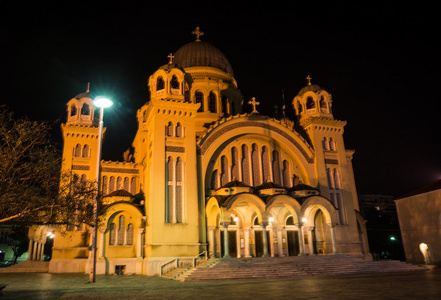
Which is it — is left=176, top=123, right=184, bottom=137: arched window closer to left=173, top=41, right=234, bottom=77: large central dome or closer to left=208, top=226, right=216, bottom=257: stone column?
left=208, top=226, right=216, bottom=257: stone column

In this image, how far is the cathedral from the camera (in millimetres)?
24797

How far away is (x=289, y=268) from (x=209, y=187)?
9.06 meters

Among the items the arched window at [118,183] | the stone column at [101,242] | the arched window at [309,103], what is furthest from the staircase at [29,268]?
the arched window at [309,103]

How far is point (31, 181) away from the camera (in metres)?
14.5

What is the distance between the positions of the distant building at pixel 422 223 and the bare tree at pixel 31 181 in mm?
25216

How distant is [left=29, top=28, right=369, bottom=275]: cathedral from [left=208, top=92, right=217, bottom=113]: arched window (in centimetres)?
64

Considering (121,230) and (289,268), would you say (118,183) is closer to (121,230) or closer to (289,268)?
(121,230)

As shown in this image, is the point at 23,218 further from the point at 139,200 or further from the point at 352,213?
the point at 352,213

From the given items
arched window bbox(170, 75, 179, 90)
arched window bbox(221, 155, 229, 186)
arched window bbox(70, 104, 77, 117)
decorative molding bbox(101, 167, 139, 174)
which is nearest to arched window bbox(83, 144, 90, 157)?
decorative molding bbox(101, 167, 139, 174)

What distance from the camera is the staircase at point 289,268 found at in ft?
62.1

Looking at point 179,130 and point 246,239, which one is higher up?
point 179,130

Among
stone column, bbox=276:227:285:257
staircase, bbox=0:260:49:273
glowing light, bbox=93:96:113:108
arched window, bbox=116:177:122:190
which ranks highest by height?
glowing light, bbox=93:96:113:108

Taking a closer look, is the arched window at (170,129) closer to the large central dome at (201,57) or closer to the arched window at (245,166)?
the arched window at (245,166)

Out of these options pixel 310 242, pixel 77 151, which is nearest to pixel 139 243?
pixel 77 151
